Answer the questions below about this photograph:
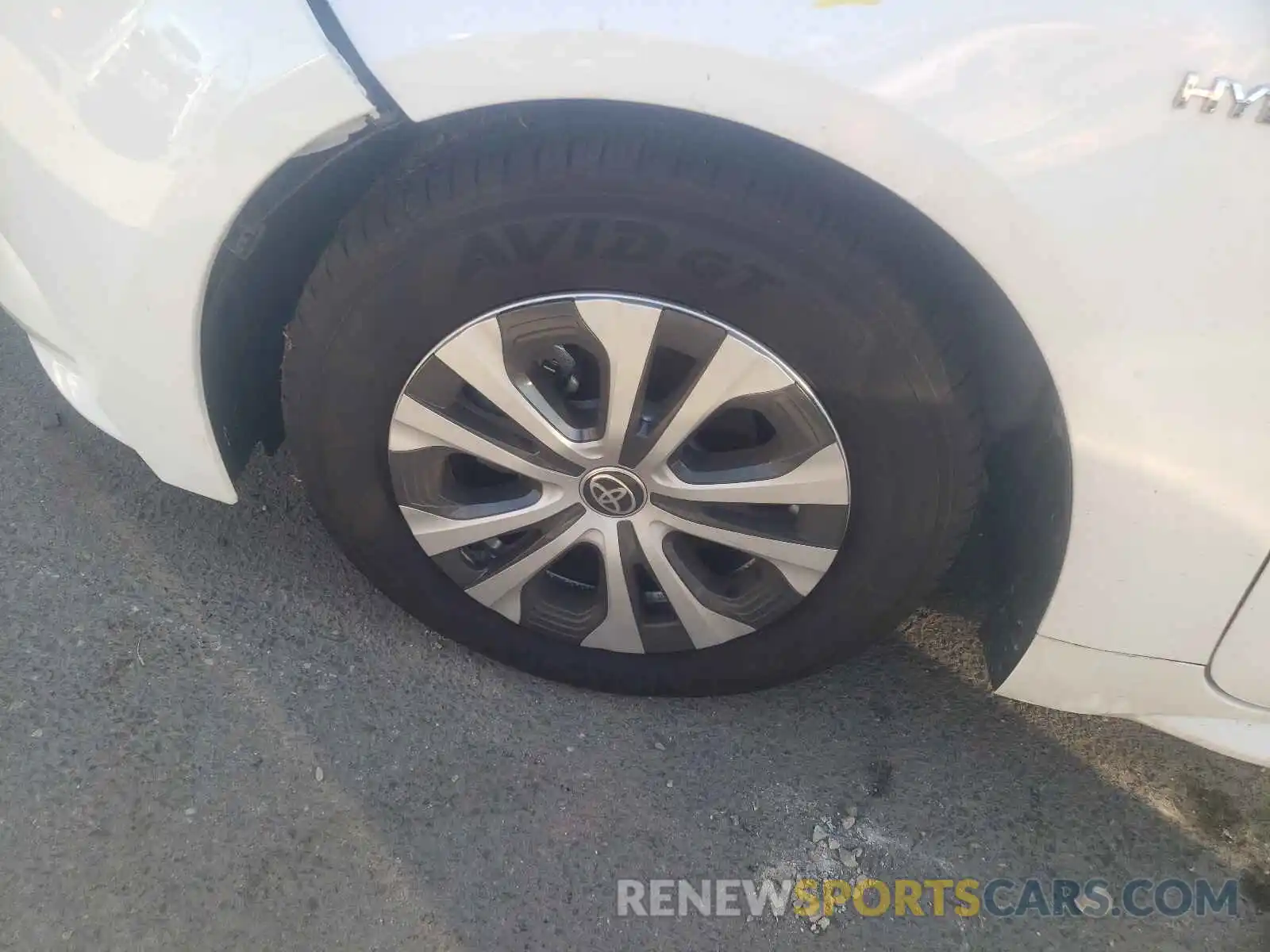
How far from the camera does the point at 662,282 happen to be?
49.3 inches

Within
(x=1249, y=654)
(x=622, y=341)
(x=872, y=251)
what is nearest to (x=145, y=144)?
(x=622, y=341)

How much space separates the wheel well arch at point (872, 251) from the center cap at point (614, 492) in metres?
0.47

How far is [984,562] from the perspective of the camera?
1984 millimetres

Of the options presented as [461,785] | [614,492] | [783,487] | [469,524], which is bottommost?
[461,785]

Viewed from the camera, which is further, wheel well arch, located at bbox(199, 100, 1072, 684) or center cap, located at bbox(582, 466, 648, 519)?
center cap, located at bbox(582, 466, 648, 519)

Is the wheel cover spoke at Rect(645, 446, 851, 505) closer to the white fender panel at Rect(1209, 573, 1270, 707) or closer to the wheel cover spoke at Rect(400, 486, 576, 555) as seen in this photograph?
the wheel cover spoke at Rect(400, 486, 576, 555)

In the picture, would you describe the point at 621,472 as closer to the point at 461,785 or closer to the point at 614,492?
the point at 614,492

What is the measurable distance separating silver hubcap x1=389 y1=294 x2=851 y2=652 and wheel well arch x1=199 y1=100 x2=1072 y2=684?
22 centimetres

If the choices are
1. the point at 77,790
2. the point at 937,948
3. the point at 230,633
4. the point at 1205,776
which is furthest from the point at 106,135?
the point at 1205,776

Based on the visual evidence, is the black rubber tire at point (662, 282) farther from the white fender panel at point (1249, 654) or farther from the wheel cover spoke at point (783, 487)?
the white fender panel at point (1249, 654)

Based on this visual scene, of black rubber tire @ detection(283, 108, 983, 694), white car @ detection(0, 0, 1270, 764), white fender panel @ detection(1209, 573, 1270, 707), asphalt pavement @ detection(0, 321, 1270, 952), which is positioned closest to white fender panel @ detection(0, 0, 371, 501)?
white car @ detection(0, 0, 1270, 764)

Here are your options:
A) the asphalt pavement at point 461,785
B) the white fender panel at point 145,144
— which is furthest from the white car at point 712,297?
the asphalt pavement at point 461,785

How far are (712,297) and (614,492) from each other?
0.35 m

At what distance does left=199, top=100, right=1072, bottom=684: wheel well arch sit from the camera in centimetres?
119
